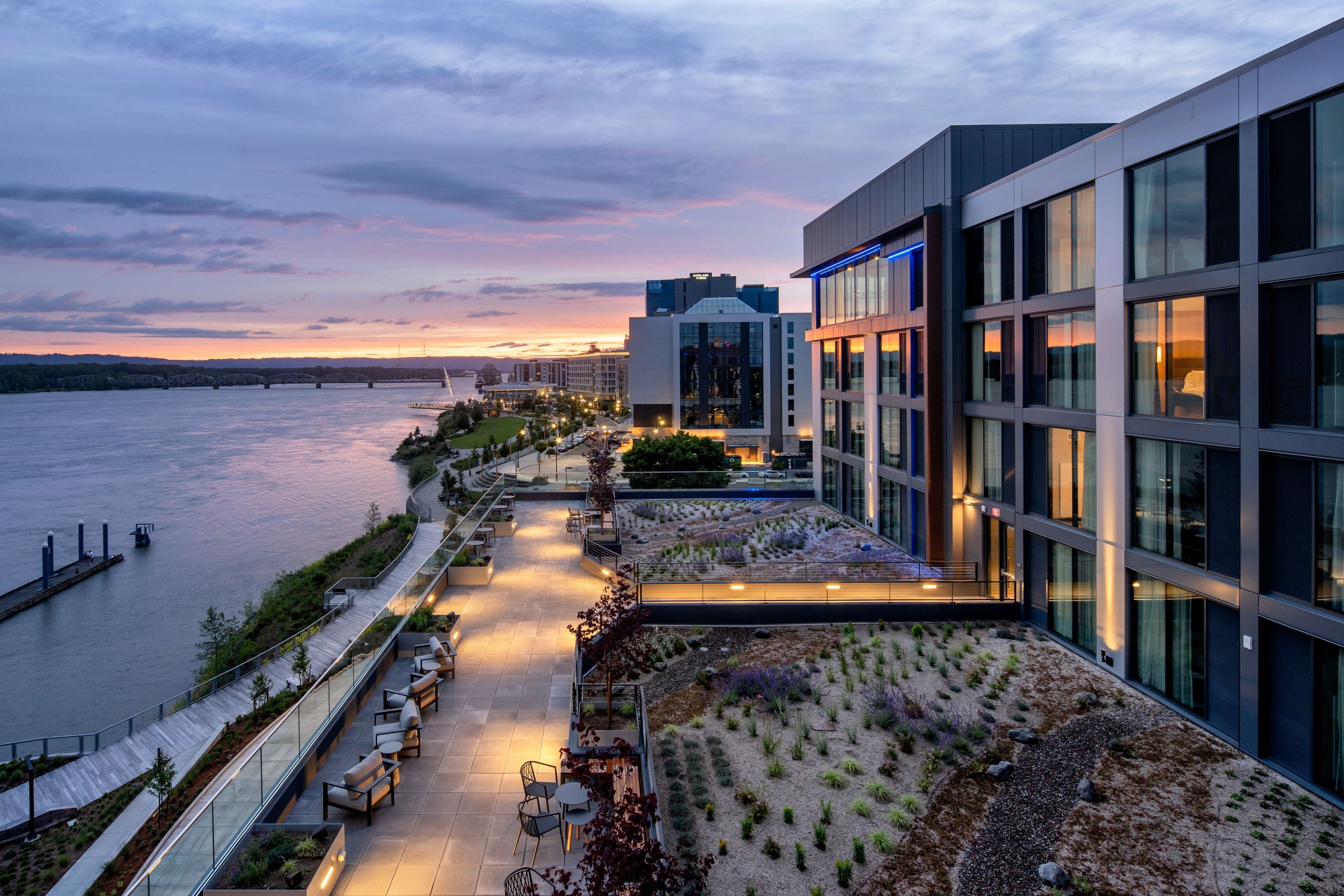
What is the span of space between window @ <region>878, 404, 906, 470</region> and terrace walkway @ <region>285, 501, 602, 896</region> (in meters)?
10.1

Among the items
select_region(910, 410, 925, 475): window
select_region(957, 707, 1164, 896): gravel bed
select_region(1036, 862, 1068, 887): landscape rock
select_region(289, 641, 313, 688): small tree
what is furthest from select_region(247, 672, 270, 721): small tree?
select_region(910, 410, 925, 475): window

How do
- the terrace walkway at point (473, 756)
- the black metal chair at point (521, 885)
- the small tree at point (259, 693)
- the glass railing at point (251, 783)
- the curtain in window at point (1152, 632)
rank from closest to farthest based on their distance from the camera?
the glass railing at point (251, 783) → the black metal chair at point (521, 885) → the terrace walkway at point (473, 756) → the curtain in window at point (1152, 632) → the small tree at point (259, 693)

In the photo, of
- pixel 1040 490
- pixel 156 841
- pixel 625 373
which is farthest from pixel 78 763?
pixel 625 373

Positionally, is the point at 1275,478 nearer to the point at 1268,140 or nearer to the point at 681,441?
the point at 1268,140

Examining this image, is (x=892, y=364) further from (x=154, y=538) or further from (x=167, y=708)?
(x=154, y=538)

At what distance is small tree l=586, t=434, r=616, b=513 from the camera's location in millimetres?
24859

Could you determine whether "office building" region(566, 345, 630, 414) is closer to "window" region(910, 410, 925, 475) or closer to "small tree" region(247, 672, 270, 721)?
"small tree" region(247, 672, 270, 721)

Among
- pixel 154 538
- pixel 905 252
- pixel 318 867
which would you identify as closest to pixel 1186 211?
pixel 905 252

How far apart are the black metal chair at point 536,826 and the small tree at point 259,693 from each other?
12.5m

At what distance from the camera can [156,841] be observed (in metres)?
13.6

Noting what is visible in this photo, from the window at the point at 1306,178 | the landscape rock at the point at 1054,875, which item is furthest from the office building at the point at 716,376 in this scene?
the landscape rock at the point at 1054,875

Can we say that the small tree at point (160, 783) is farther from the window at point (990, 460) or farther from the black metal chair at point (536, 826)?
the window at point (990, 460)

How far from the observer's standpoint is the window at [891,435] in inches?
859

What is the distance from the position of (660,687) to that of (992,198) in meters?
12.5
